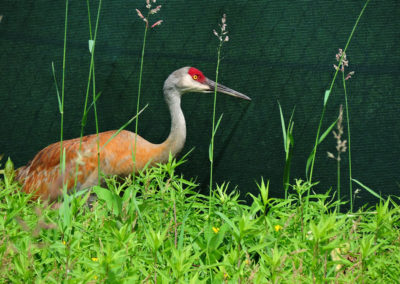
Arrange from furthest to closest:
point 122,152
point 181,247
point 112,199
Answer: point 122,152 < point 112,199 < point 181,247

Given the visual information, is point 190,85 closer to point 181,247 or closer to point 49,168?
point 49,168

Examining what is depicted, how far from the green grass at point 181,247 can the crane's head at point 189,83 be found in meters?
1.06

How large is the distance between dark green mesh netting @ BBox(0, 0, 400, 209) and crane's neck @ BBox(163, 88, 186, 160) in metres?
0.13

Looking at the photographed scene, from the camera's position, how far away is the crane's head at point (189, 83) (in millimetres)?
3713

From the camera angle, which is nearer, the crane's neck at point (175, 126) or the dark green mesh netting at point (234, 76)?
the dark green mesh netting at point (234, 76)

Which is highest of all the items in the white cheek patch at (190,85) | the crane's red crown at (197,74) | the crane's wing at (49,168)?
the crane's red crown at (197,74)

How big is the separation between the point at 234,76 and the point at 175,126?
49 cm

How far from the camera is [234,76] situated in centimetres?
379

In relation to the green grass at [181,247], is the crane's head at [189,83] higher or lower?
higher

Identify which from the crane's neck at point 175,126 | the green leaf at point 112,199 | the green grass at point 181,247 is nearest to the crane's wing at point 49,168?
the crane's neck at point 175,126

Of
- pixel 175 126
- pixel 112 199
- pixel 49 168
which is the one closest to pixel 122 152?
pixel 175 126

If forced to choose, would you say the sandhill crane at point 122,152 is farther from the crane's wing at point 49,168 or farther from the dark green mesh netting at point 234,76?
the dark green mesh netting at point 234,76

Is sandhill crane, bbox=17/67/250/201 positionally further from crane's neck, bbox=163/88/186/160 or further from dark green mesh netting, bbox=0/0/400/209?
dark green mesh netting, bbox=0/0/400/209

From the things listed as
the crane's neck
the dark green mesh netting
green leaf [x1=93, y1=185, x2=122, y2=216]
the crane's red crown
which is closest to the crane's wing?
the dark green mesh netting
